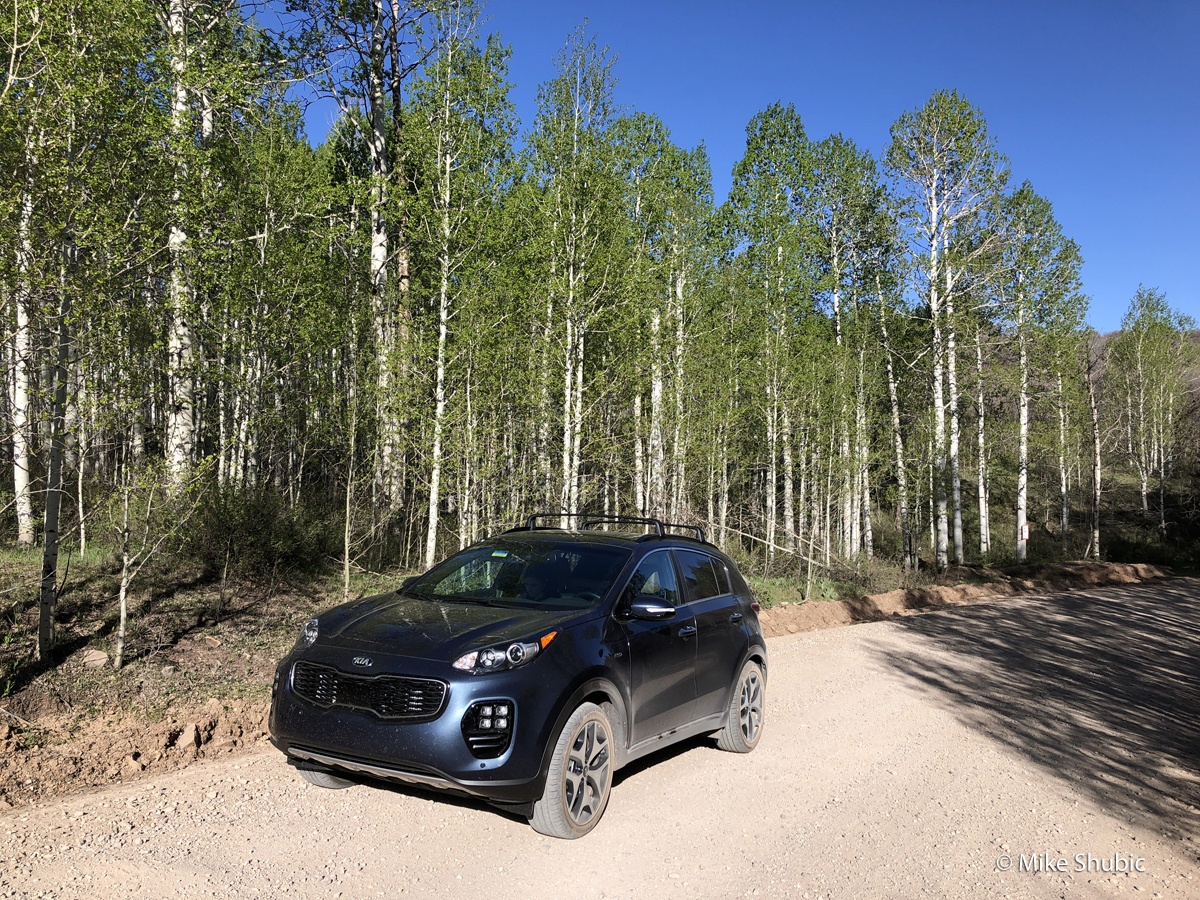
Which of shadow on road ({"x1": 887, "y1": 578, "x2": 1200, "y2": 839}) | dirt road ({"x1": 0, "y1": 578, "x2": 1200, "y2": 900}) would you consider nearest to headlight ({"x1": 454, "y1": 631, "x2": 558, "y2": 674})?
dirt road ({"x1": 0, "y1": 578, "x2": 1200, "y2": 900})

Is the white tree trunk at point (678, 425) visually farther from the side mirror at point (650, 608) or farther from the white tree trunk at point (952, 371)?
the side mirror at point (650, 608)

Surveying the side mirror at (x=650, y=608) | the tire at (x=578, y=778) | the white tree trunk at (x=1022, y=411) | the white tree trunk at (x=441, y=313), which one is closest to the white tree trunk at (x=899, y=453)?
the white tree trunk at (x=1022, y=411)

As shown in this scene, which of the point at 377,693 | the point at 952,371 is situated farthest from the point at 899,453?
the point at 377,693

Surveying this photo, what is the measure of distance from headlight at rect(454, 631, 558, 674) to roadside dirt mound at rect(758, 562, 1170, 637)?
9101 mm

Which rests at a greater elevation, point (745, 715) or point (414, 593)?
point (414, 593)

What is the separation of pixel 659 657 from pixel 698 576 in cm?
116

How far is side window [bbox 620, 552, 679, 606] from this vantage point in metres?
5.77

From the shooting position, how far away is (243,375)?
52.0ft

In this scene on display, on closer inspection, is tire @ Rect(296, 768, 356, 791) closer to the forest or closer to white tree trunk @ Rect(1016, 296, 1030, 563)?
the forest

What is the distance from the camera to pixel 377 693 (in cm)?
460

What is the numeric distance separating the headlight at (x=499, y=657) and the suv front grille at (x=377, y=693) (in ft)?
0.57

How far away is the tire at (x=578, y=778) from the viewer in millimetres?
4656

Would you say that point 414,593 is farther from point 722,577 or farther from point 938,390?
point 938,390

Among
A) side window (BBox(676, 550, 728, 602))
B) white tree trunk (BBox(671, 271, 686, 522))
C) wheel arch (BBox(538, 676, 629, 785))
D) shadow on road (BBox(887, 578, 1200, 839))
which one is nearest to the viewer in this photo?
wheel arch (BBox(538, 676, 629, 785))
